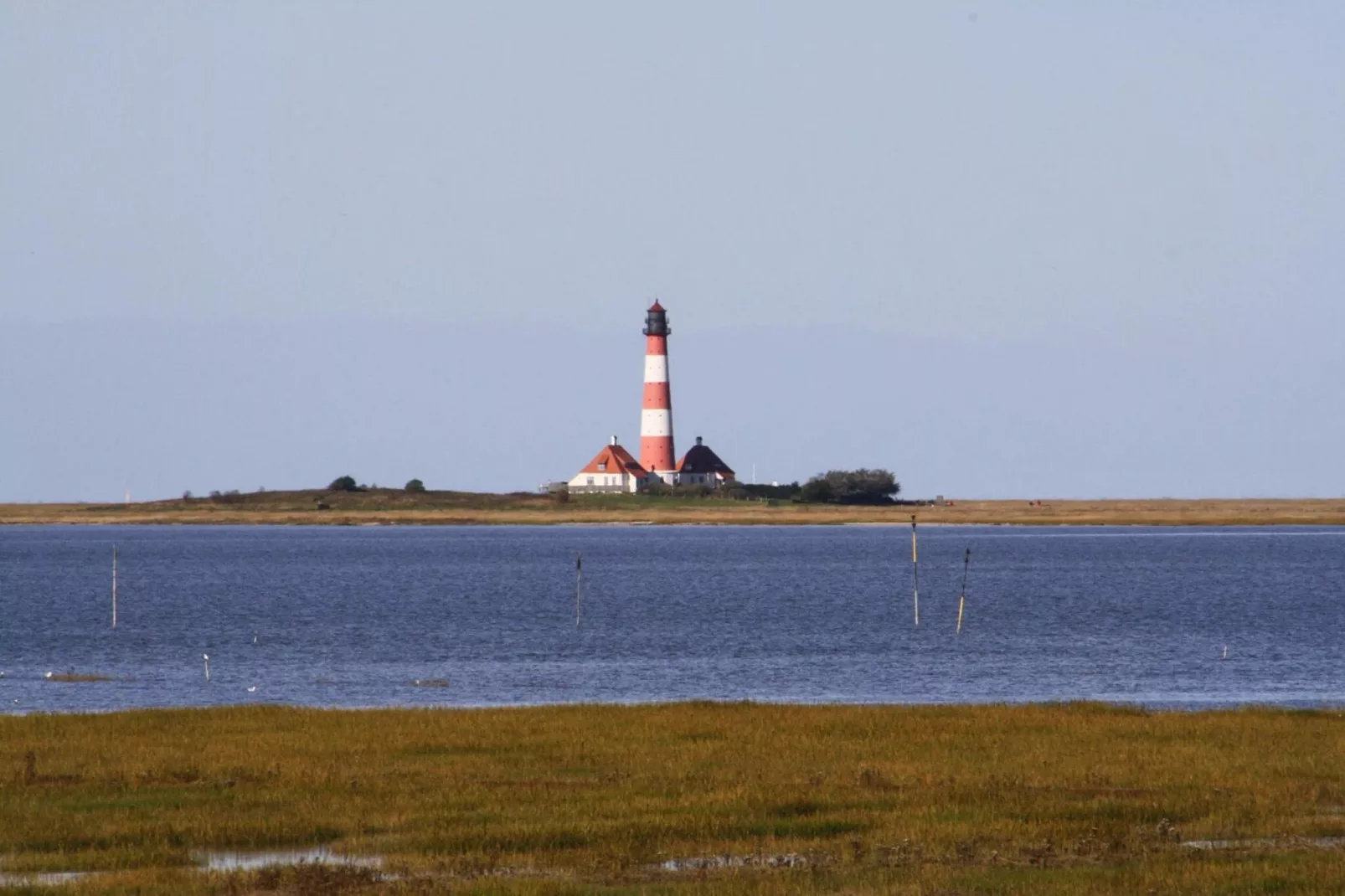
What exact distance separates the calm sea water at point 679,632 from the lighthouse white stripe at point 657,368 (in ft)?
111

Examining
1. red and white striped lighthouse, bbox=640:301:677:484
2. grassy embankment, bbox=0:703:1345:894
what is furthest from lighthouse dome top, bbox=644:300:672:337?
grassy embankment, bbox=0:703:1345:894

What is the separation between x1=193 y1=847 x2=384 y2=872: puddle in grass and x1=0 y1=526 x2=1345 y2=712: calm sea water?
21.1 meters

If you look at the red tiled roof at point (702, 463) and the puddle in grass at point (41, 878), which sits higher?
the red tiled roof at point (702, 463)

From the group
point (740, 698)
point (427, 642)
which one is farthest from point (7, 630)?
point (740, 698)

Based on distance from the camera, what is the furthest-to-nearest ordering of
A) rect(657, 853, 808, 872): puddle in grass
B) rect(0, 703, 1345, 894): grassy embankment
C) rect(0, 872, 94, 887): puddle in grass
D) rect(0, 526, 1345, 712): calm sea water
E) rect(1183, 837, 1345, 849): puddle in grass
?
1. rect(0, 526, 1345, 712): calm sea water
2. rect(1183, 837, 1345, 849): puddle in grass
3. rect(657, 853, 808, 872): puddle in grass
4. rect(0, 703, 1345, 894): grassy embankment
5. rect(0, 872, 94, 887): puddle in grass

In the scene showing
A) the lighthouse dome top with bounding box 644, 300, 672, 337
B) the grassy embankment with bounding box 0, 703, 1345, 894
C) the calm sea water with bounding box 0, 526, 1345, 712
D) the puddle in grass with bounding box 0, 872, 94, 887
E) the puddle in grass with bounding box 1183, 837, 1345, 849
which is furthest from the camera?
the lighthouse dome top with bounding box 644, 300, 672, 337

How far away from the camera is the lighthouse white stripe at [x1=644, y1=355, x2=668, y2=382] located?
6383 inches

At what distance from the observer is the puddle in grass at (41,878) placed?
17141 mm

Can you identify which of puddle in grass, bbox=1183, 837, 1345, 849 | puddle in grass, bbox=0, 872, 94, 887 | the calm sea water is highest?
puddle in grass, bbox=0, 872, 94, 887

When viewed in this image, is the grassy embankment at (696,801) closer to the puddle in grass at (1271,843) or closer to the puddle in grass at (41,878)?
the puddle in grass at (1271,843)

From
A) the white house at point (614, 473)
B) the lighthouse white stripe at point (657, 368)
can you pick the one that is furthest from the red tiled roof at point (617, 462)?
the lighthouse white stripe at point (657, 368)

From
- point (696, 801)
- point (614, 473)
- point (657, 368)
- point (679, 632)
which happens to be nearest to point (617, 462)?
point (614, 473)

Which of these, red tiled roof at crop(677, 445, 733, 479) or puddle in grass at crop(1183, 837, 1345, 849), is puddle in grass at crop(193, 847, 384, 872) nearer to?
puddle in grass at crop(1183, 837, 1345, 849)

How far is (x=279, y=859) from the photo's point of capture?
1873cm
